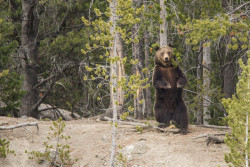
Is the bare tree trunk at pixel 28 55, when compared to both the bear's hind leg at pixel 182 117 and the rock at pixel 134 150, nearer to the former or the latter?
the bear's hind leg at pixel 182 117

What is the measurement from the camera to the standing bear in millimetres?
10430

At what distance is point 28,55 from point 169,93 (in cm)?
758

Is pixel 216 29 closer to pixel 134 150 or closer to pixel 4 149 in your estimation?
pixel 134 150

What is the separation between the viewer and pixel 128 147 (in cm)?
945

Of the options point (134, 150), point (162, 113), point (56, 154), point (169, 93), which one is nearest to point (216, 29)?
point (169, 93)

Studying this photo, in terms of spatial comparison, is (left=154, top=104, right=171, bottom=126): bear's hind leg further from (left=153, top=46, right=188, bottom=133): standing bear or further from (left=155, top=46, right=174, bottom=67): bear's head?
(left=155, top=46, right=174, bottom=67): bear's head

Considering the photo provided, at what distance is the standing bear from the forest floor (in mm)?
498

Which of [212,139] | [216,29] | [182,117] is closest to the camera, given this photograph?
[212,139]

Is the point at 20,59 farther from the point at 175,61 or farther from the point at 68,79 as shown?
the point at 175,61

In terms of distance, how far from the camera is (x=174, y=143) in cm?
935

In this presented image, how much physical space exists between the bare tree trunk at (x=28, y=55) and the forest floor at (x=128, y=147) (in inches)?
196

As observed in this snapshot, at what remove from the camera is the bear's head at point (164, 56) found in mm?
10283

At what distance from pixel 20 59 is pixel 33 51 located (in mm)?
703

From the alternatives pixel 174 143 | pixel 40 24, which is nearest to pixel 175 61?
pixel 174 143
